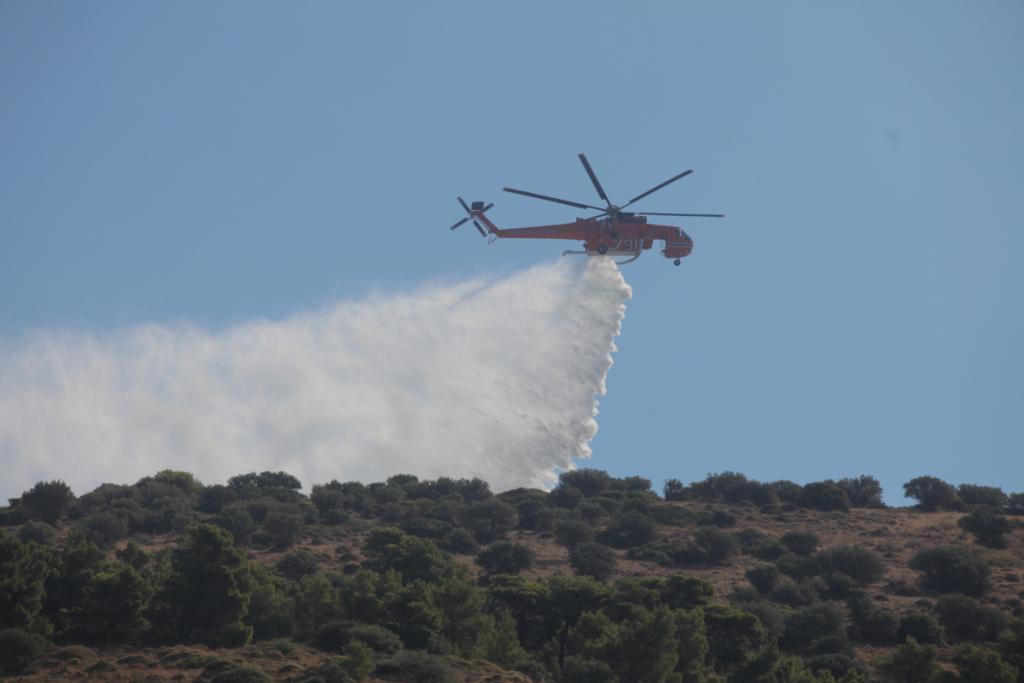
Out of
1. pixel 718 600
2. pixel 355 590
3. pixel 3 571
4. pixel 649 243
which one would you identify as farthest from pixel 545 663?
pixel 649 243

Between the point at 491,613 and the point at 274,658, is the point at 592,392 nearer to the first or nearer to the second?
the point at 491,613

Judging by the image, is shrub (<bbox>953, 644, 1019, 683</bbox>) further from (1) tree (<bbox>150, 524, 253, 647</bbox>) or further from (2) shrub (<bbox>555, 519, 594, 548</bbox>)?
(2) shrub (<bbox>555, 519, 594, 548</bbox>)

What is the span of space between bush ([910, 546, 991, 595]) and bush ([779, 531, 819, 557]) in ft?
26.9

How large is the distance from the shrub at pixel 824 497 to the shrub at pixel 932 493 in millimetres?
6610

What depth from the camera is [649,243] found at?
84.8 metres

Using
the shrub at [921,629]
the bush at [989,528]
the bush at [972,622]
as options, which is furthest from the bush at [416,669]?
the bush at [989,528]

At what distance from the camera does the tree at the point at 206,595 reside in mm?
54938

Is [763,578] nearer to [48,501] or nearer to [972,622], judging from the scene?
[972,622]

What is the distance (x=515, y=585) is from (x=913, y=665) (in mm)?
20390

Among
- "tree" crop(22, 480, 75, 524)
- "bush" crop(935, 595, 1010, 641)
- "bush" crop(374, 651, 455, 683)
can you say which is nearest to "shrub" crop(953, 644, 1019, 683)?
"bush" crop(935, 595, 1010, 641)

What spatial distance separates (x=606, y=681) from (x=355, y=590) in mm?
14026

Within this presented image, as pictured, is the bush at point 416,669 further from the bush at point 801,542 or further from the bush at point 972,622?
the bush at point 801,542

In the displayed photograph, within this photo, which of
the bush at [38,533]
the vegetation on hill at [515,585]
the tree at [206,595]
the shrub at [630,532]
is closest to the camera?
the vegetation on hill at [515,585]

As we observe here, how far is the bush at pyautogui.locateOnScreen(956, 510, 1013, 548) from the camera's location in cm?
8557
